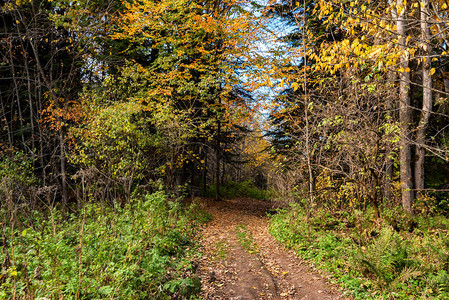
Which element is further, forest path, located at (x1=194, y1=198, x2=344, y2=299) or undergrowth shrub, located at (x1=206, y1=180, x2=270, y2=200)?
undergrowth shrub, located at (x1=206, y1=180, x2=270, y2=200)

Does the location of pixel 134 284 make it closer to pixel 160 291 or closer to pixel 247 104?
pixel 160 291

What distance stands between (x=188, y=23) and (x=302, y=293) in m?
11.0

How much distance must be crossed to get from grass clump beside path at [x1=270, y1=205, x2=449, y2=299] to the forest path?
399 mm

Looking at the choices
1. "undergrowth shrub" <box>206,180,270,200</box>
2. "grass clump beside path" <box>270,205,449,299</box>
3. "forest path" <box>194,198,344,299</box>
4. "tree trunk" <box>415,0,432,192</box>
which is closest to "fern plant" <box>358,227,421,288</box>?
"grass clump beside path" <box>270,205,449,299</box>

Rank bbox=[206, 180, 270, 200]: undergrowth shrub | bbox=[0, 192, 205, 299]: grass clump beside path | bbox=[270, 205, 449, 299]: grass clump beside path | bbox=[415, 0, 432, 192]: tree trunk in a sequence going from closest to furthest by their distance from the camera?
bbox=[0, 192, 205, 299]: grass clump beside path, bbox=[270, 205, 449, 299]: grass clump beside path, bbox=[415, 0, 432, 192]: tree trunk, bbox=[206, 180, 270, 200]: undergrowth shrub

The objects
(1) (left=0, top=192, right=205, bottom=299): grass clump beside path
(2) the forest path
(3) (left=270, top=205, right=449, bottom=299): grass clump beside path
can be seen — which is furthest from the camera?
(2) the forest path

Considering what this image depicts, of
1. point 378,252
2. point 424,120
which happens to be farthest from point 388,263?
point 424,120

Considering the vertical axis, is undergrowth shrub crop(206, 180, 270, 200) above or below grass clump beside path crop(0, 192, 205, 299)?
below

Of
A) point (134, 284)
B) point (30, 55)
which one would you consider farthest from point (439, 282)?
point (30, 55)

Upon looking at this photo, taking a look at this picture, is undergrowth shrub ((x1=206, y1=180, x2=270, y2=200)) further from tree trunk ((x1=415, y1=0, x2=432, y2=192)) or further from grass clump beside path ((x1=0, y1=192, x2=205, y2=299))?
grass clump beside path ((x1=0, y1=192, x2=205, y2=299))

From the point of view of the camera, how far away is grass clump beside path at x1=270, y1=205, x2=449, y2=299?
14.9ft

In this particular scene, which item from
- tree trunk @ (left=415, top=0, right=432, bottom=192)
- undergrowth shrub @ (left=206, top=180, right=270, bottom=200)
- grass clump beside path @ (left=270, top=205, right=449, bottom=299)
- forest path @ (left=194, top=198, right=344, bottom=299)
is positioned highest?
tree trunk @ (left=415, top=0, right=432, bottom=192)

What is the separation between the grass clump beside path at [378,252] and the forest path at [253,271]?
399 millimetres

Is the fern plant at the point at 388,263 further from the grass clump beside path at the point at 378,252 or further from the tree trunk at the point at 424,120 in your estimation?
the tree trunk at the point at 424,120
